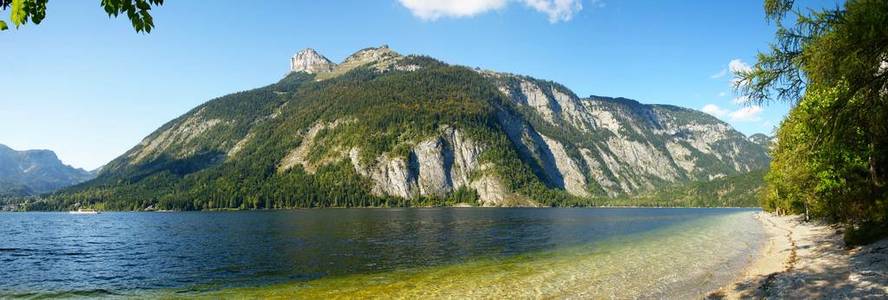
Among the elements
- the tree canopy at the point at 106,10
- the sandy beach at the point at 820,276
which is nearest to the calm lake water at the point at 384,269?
the sandy beach at the point at 820,276

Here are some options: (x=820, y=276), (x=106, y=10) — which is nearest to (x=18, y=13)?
(x=106, y=10)

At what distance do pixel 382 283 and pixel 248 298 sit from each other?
948cm

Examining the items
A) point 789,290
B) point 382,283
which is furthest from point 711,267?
point 382,283

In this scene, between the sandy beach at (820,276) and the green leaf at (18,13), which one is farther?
the sandy beach at (820,276)

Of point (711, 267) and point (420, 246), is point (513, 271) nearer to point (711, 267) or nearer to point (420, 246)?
point (711, 267)

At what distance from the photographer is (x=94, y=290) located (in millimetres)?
37125

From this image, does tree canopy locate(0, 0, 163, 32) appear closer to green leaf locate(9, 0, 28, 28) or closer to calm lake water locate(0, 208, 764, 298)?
green leaf locate(9, 0, 28, 28)

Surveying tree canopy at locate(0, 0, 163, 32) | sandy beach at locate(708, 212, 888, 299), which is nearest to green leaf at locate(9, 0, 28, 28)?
tree canopy at locate(0, 0, 163, 32)

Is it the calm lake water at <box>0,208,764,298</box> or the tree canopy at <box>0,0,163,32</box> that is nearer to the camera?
the tree canopy at <box>0,0,163,32</box>

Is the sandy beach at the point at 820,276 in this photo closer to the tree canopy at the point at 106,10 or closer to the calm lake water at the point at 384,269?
the calm lake water at the point at 384,269

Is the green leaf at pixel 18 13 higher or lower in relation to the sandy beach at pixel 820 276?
higher

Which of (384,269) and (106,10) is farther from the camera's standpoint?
(384,269)

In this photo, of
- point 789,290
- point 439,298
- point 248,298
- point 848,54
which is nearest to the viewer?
point 848,54

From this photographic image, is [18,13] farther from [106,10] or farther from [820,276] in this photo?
[820,276]
